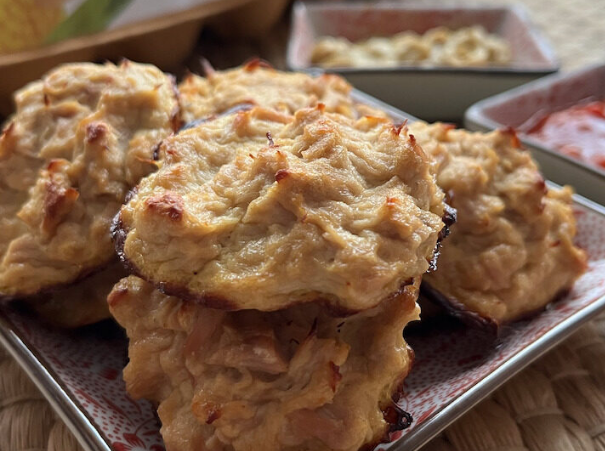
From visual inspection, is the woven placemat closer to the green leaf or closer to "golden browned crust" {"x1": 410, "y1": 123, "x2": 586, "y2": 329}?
"golden browned crust" {"x1": 410, "y1": 123, "x2": 586, "y2": 329}

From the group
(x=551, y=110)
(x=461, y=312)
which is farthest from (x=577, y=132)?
(x=461, y=312)

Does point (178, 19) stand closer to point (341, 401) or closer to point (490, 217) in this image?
point (490, 217)

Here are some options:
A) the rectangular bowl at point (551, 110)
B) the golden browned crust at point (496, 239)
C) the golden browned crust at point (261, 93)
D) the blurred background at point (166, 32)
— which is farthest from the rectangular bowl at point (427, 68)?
the golden browned crust at point (496, 239)

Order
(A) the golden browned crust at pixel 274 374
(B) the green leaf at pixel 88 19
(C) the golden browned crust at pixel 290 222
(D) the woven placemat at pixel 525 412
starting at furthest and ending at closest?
(B) the green leaf at pixel 88 19, (D) the woven placemat at pixel 525 412, (A) the golden browned crust at pixel 274 374, (C) the golden browned crust at pixel 290 222

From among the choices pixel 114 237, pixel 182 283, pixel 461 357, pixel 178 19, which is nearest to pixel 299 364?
pixel 182 283

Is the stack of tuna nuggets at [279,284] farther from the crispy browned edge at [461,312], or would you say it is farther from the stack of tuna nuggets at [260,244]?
the crispy browned edge at [461,312]

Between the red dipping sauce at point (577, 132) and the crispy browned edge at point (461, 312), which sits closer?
the crispy browned edge at point (461, 312)

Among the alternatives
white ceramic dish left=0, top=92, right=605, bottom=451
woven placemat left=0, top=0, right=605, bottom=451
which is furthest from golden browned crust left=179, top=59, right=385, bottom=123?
woven placemat left=0, top=0, right=605, bottom=451
